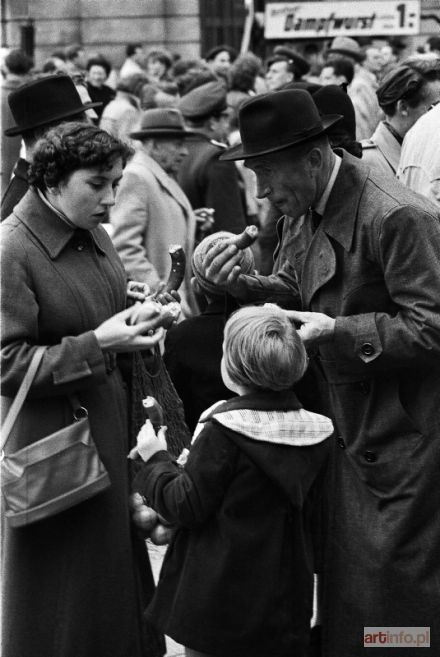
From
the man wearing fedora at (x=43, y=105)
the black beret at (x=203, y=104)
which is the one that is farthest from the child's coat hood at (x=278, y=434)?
the black beret at (x=203, y=104)

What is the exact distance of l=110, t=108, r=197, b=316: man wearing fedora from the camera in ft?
20.4

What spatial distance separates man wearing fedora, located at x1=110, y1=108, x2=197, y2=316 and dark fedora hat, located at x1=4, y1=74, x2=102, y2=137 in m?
1.71

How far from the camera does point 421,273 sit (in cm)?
340

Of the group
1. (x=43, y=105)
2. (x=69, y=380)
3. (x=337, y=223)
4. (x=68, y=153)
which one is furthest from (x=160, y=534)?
(x=43, y=105)

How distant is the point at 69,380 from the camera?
3.51 metres

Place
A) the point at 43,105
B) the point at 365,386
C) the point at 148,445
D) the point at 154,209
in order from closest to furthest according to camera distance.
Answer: the point at 148,445 < the point at 365,386 < the point at 43,105 < the point at 154,209

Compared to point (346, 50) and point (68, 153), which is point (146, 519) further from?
point (346, 50)

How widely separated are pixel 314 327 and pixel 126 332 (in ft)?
1.81

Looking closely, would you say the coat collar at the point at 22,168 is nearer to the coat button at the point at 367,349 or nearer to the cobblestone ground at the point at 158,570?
the cobblestone ground at the point at 158,570

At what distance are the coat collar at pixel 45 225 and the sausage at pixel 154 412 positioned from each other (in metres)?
0.53

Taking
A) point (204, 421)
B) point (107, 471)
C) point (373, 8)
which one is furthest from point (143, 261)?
point (373, 8)

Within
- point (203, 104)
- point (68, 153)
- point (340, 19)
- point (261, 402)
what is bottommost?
point (340, 19)

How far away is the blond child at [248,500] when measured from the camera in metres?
3.19

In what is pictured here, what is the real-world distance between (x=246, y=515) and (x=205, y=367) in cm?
124
